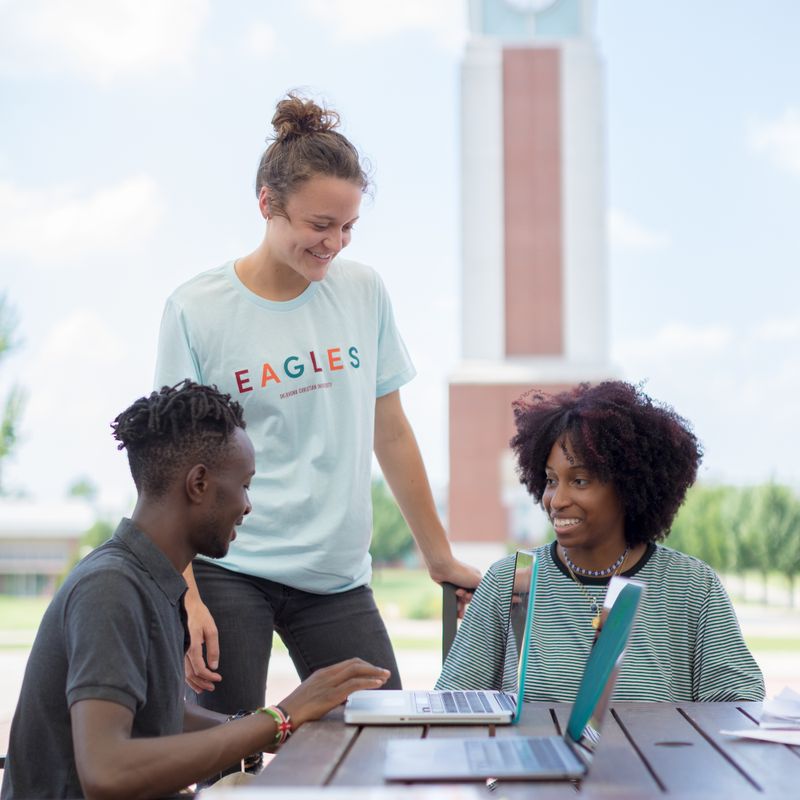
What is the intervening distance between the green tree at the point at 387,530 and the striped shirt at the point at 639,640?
55.5 ft

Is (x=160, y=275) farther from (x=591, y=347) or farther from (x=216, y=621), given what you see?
(x=216, y=621)

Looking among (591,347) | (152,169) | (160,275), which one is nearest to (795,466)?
(591,347)

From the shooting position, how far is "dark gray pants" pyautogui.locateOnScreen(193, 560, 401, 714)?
2.38 meters

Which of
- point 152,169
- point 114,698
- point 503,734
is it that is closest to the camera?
point 114,698

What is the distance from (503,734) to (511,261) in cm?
1564

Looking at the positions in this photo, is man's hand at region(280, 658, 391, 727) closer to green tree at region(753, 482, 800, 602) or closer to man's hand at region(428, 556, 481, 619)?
man's hand at region(428, 556, 481, 619)

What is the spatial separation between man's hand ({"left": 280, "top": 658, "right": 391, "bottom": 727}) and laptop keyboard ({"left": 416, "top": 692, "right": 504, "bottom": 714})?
9 cm

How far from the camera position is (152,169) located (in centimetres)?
4800

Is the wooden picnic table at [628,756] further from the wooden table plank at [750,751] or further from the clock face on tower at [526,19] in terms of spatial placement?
the clock face on tower at [526,19]

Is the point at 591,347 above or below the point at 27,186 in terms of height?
below

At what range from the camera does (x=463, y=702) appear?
195 centimetres

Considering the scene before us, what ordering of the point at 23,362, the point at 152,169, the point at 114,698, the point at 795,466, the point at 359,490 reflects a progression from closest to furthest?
the point at 114,698
the point at 359,490
the point at 795,466
the point at 23,362
the point at 152,169

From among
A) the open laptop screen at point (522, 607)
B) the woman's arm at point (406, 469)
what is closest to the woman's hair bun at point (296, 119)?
the woman's arm at point (406, 469)

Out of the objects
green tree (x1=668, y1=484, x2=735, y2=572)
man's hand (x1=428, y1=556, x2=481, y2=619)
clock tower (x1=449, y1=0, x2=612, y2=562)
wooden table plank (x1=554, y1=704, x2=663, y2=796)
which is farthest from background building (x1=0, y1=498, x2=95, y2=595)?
wooden table plank (x1=554, y1=704, x2=663, y2=796)
